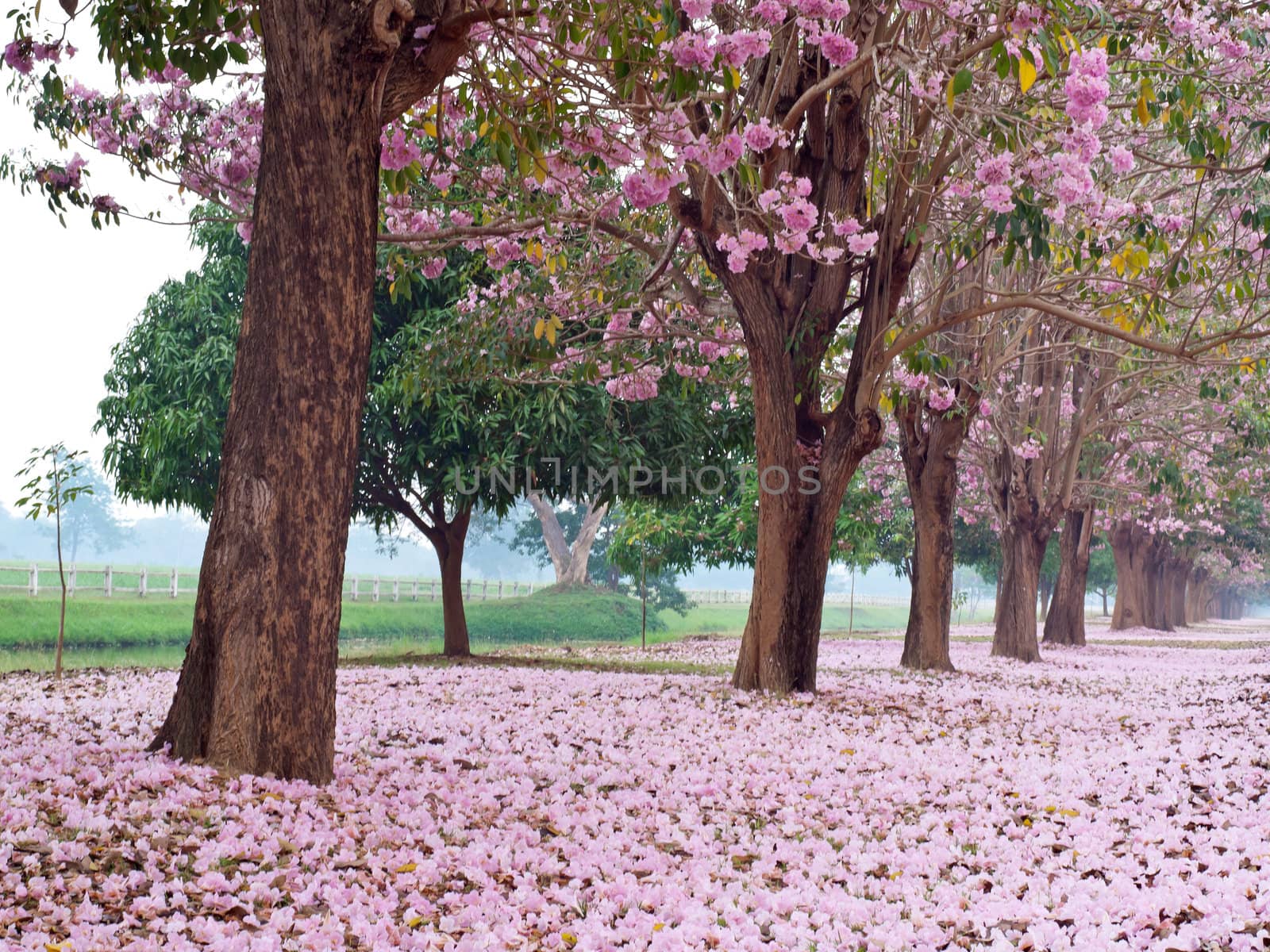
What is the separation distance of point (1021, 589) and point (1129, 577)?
18.9m

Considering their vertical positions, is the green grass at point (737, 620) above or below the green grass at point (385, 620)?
below

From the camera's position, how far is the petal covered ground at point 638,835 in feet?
14.0

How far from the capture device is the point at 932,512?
16.2 meters

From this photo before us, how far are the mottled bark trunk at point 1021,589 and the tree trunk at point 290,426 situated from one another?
17.2 meters

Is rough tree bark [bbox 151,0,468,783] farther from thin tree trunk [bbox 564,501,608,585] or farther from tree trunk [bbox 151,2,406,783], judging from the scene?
thin tree trunk [bbox 564,501,608,585]

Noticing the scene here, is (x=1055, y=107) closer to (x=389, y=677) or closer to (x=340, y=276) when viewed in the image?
(x=340, y=276)

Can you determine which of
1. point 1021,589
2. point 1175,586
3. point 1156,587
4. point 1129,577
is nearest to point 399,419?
point 1021,589

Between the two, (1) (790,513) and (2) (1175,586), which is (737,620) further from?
(1) (790,513)

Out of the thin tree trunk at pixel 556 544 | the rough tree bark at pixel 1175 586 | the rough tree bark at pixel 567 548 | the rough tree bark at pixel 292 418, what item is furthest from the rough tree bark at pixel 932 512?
the rough tree bark at pixel 1175 586

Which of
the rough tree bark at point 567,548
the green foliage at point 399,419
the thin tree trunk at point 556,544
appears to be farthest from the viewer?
the thin tree trunk at point 556,544

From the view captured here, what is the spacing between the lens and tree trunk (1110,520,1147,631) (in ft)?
116

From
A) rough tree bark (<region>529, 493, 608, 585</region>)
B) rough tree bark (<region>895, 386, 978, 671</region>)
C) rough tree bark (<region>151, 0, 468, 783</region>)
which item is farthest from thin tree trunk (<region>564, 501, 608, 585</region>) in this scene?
rough tree bark (<region>151, 0, 468, 783</region>)

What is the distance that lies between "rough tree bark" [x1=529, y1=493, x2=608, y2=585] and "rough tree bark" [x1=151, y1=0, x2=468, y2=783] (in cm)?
3417

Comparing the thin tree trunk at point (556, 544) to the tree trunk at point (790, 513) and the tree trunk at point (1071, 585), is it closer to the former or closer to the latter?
the tree trunk at point (1071, 585)
